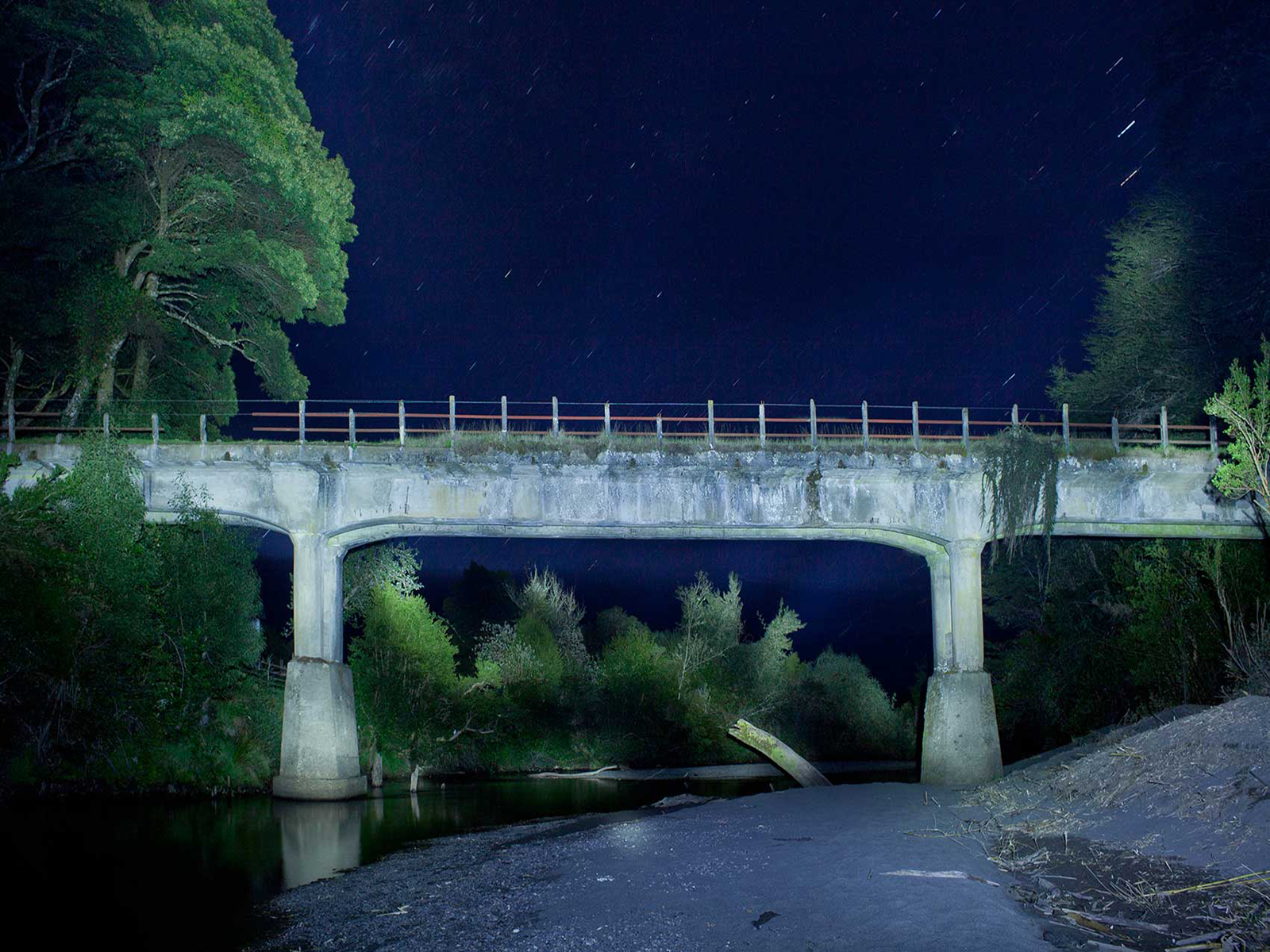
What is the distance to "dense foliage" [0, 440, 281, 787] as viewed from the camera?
2588 cm

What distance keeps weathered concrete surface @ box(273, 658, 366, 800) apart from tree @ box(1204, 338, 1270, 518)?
23.9 m

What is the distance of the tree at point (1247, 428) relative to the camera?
79.2 ft

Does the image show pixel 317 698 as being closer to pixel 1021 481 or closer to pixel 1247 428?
pixel 1021 481

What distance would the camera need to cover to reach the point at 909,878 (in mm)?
13500

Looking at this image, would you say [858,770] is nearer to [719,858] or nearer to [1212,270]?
[1212,270]

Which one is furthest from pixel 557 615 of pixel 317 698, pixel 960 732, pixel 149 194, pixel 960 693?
Result: pixel 149 194

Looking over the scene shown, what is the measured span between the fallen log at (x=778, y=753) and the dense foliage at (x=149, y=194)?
689 inches

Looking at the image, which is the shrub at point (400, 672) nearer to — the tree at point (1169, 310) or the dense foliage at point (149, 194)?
the dense foliage at point (149, 194)

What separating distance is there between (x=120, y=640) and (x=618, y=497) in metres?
14.5

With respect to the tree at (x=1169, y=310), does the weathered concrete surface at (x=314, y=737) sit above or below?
below

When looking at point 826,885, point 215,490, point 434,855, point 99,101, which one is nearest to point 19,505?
point 215,490

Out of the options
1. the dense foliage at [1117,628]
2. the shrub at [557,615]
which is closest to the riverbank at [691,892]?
the dense foliage at [1117,628]

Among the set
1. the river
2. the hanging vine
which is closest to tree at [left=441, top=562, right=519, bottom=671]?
the river

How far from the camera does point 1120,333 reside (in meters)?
38.5
